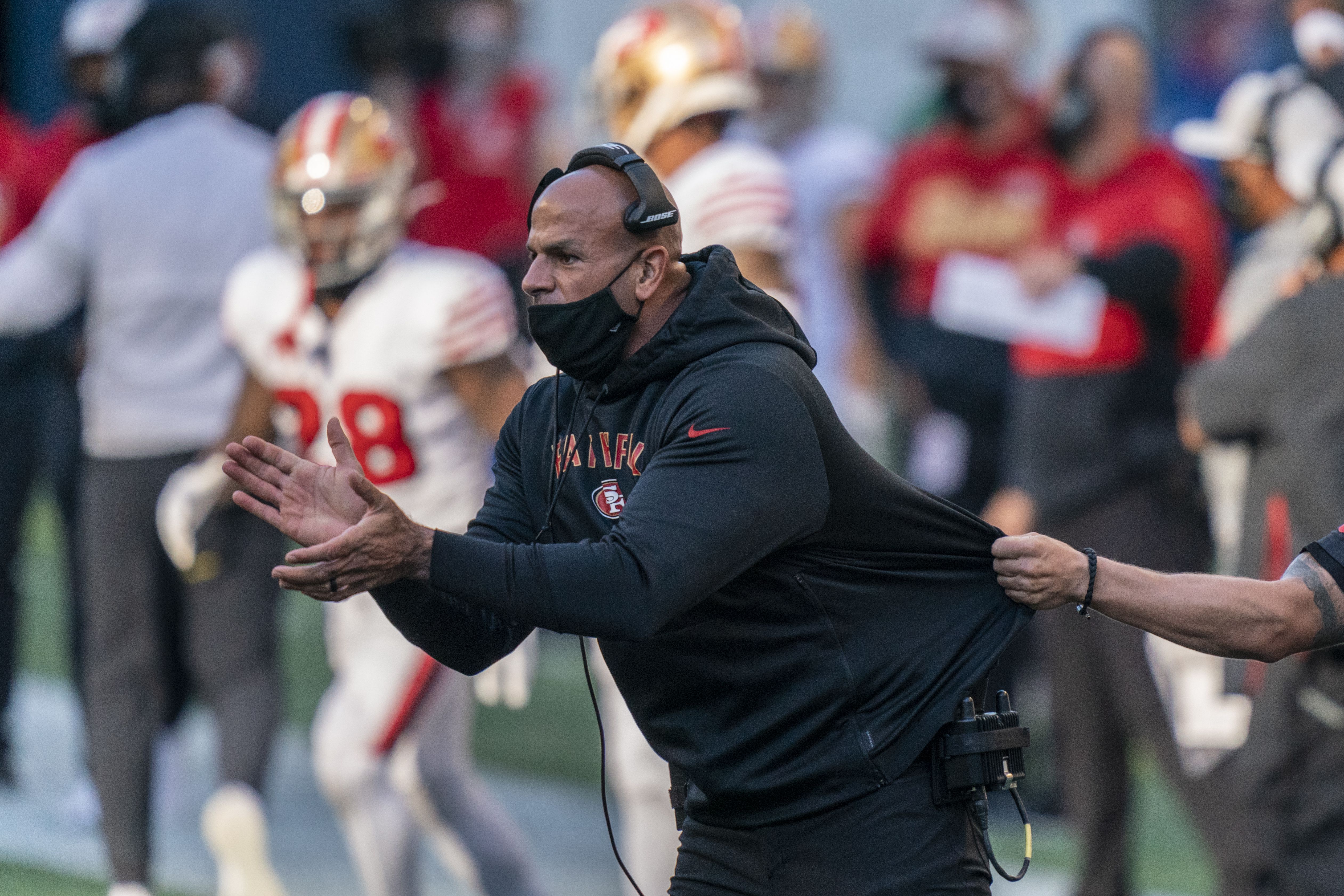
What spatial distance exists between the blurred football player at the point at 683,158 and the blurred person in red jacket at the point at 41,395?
2010 mm

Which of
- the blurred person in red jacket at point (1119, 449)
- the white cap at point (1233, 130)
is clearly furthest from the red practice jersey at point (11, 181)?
the white cap at point (1233, 130)

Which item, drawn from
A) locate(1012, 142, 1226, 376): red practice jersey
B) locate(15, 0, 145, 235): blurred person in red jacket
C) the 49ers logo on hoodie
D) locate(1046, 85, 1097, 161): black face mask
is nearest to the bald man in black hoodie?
the 49ers logo on hoodie

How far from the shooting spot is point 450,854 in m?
5.08

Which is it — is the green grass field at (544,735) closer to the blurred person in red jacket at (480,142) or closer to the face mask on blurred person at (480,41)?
the blurred person in red jacket at (480,142)

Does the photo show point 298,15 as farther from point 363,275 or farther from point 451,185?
point 363,275

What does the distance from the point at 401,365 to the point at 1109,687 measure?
6.82 ft

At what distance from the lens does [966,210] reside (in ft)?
23.5

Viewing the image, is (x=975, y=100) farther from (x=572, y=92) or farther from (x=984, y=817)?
(x=572, y=92)

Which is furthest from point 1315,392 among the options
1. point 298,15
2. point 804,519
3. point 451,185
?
point 298,15

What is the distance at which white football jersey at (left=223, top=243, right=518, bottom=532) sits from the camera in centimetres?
491

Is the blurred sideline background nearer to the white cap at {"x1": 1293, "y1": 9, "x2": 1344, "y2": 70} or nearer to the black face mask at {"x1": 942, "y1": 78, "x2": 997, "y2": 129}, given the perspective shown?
the black face mask at {"x1": 942, "y1": 78, "x2": 997, "y2": 129}

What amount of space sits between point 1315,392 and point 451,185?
5.24 m

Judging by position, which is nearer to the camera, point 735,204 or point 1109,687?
point 735,204

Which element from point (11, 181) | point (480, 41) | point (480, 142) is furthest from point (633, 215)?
point (480, 41)
